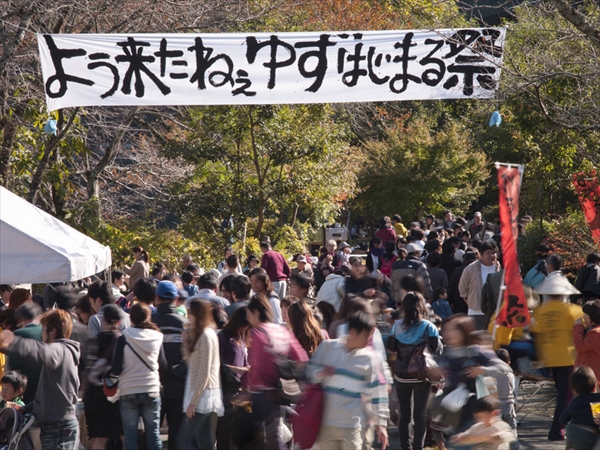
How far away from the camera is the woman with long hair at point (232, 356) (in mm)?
6391

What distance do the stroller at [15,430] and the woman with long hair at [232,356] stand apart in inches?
59.8

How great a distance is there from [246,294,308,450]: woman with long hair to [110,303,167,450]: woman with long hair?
833 mm

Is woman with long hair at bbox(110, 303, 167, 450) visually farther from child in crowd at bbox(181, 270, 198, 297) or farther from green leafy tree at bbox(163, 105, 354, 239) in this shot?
green leafy tree at bbox(163, 105, 354, 239)

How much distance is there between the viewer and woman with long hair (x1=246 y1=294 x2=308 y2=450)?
19.1 feet

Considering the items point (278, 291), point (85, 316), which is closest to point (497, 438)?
point (85, 316)

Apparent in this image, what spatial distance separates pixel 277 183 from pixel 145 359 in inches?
484

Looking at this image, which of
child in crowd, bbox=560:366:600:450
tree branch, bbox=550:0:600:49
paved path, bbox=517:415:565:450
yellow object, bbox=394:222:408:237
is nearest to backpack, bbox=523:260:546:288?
paved path, bbox=517:415:565:450

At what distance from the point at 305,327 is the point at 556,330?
111 inches

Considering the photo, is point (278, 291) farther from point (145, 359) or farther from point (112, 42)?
point (145, 359)

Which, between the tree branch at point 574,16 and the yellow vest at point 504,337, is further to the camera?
the tree branch at point 574,16

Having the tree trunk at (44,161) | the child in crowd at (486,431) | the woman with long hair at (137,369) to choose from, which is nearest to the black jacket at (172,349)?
the woman with long hair at (137,369)

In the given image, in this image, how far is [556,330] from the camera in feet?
25.1

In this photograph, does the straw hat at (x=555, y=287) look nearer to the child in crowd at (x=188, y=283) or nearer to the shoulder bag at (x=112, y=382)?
the shoulder bag at (x=112, y=382)

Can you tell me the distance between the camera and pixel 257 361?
5.89 metres
